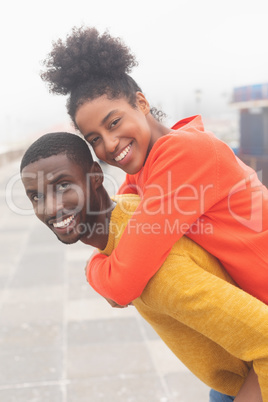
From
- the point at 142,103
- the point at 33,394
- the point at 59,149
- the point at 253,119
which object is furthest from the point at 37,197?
the point at 253,119

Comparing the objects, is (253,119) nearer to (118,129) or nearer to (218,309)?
(118,129)

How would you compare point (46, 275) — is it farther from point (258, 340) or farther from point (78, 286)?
point (258, 340)

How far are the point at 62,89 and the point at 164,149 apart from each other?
0.50 m

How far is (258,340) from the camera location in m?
1.28

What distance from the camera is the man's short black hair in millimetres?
1529

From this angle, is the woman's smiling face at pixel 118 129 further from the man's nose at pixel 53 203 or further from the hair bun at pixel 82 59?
the man's nose at pixel 53 203

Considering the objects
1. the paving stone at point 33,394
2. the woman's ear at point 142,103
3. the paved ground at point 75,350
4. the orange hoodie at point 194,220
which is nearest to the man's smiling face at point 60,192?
the orange hoodie at point 194,220

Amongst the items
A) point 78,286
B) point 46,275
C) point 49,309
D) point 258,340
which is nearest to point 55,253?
point 46,275

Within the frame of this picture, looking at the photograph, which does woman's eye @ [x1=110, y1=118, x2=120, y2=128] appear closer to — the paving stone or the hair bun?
the hair bun

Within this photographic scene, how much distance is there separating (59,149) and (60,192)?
0.14 metres

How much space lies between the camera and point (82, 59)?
169 cm

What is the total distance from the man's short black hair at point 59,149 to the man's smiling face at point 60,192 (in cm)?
2

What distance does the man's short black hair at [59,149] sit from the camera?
1529 mm

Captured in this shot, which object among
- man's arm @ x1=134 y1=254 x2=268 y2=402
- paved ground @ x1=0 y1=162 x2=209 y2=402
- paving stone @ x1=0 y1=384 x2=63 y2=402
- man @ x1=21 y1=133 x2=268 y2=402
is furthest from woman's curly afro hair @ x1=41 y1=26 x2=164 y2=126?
paving stone @ x1=0 y1=384 x2=63 y2=402
